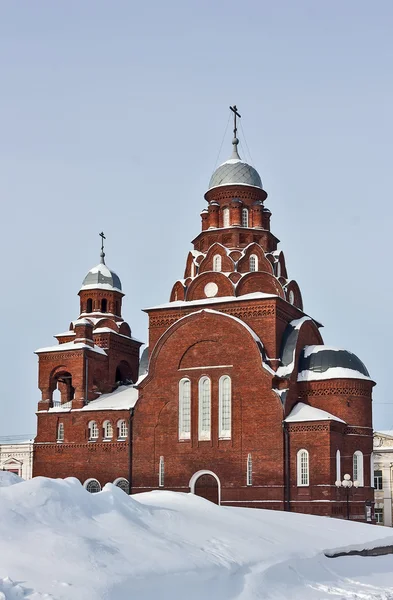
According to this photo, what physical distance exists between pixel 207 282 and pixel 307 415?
8.16m

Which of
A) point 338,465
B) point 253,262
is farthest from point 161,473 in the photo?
point 253,262

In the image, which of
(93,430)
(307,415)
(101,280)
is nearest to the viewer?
(307,415)

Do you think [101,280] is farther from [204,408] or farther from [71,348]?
[204,408]

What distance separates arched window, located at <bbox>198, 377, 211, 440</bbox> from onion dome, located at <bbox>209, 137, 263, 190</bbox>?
10.9 meters

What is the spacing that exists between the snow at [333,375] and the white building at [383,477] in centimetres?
1652

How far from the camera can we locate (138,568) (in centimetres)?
1343

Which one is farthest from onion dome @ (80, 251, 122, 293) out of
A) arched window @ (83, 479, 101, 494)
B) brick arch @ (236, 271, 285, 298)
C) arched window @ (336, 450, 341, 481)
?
arched window @ (336, 450, 341, 481)

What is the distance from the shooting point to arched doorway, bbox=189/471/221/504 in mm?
34688

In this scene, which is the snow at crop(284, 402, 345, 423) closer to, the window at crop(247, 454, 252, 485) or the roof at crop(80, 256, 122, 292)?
the window at crop(247, 454, 252, 485)

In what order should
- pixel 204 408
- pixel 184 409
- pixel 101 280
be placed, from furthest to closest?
1. pixel 101 280
2. pixel 184 409
3. pixel 204 408

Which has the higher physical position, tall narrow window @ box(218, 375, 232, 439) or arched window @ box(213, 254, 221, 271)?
arched window @ box(213, 254, 221, 271)

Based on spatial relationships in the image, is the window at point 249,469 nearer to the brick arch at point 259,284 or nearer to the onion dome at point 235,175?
the brick arch at point 259,284

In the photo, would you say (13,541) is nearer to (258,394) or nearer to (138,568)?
(138,568)

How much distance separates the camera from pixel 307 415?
110ft
